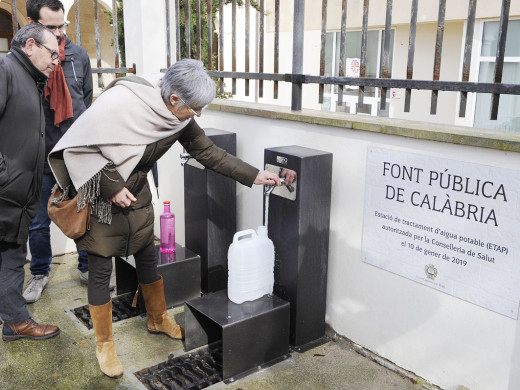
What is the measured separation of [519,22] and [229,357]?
8.49 m

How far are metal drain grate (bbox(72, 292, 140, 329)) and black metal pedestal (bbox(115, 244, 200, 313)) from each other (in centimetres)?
9

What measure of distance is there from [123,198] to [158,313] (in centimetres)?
101

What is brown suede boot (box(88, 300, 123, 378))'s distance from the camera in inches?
115

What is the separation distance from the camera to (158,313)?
335 cm

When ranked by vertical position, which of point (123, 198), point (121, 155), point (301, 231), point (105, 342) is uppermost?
point (121, 155)

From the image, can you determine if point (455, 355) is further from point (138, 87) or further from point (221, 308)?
point (138, 87)

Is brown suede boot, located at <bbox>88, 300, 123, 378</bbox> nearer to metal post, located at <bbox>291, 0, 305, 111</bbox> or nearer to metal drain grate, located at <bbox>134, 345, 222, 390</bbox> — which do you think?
metal drain grate, located at <bbox>134, 345, 222, 390</bbox>

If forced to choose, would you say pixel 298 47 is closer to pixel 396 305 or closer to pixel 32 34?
pixel 32 34

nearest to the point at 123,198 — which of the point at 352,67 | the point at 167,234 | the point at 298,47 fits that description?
the point at 167,234

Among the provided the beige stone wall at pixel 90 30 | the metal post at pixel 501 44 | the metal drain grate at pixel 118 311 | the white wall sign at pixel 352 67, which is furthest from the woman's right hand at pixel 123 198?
the beige stone wall at pixel 90 30

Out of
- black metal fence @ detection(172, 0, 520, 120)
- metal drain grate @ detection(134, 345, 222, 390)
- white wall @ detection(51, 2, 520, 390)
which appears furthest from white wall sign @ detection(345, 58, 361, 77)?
metal drain grate @ detection(134, 345, 222, 390)

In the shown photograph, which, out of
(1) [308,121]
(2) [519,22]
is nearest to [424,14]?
(2) [519,22]

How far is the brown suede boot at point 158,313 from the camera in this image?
3285 mm

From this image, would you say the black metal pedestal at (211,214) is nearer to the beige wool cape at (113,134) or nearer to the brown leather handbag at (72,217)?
the beige wool cape at (113,134)
